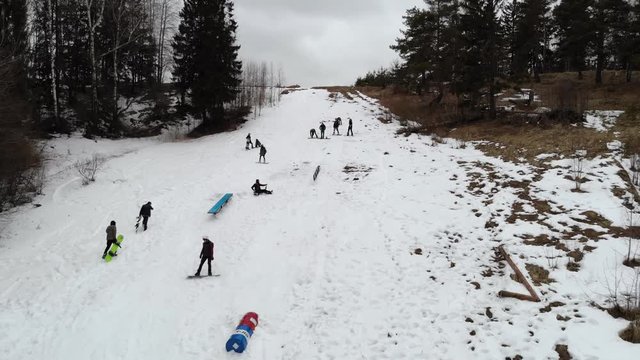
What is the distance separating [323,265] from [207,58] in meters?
28.0

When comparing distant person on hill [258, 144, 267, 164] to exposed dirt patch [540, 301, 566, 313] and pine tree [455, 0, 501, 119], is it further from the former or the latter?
exposed dirt patch [540, 301, 566, 313]

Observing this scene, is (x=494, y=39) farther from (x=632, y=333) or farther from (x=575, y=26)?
(x=632, y=333)

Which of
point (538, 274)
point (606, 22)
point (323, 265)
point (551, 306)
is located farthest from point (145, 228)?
point (606, 22)

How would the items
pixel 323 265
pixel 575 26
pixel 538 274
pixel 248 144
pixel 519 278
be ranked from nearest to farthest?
pixel 519 278 < pixel 538 274 < pixel 323 265 < pixel 248 144 < pixel 575 26

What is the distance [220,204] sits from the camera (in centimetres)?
1777

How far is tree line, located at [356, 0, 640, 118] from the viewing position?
26328mm

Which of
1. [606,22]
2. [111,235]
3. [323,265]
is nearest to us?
[323,265]

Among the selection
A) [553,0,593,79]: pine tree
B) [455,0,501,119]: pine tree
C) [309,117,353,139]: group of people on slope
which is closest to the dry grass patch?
[455,0,501,119]: pine tree

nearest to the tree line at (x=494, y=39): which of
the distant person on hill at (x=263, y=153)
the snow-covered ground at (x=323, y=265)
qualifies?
the snow-covered ground at (x=323, y=265)

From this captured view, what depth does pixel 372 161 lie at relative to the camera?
24.2 metres

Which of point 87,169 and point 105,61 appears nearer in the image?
point 87,169

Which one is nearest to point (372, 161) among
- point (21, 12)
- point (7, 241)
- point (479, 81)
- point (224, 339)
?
point (479, 81)

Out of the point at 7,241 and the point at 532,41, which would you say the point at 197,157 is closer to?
the point at 7,241

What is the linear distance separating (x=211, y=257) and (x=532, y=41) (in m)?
41.3
